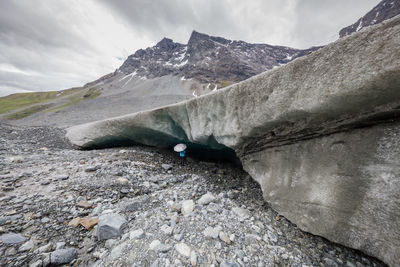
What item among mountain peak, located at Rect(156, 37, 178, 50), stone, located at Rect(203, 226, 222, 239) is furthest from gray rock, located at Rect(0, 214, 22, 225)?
mountain peak, located at Rect(156, 37, 178, 50)

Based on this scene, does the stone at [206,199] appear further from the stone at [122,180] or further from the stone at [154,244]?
→ the stone at [122,180]

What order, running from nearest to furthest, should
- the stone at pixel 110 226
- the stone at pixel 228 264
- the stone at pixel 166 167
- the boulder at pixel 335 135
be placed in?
the boulder at pixel 335 135, the stone at pixel 228 264, the stone at pixel 110 226, the stone at pixel 166 167

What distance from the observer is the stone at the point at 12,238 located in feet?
5.83

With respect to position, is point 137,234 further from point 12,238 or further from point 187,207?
point 12,238

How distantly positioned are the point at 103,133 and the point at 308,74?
21.9 ft

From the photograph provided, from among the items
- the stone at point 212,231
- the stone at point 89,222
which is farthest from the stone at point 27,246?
the stone at point 212,231

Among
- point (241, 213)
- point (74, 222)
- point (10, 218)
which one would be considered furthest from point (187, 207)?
point (10, 218)

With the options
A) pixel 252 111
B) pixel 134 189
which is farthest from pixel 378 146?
pixel 134 189

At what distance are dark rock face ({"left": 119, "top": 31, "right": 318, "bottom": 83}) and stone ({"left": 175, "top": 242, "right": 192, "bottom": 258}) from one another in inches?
2478

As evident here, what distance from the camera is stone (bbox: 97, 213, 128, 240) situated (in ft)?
6.31

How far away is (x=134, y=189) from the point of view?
9.84 feet

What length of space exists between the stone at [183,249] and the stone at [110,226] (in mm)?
847

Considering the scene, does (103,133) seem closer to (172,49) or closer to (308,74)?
(308,74)

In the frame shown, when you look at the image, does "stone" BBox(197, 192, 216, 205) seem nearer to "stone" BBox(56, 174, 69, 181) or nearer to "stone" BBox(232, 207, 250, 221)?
"stone" BBox(232, 207, 250, 221)
